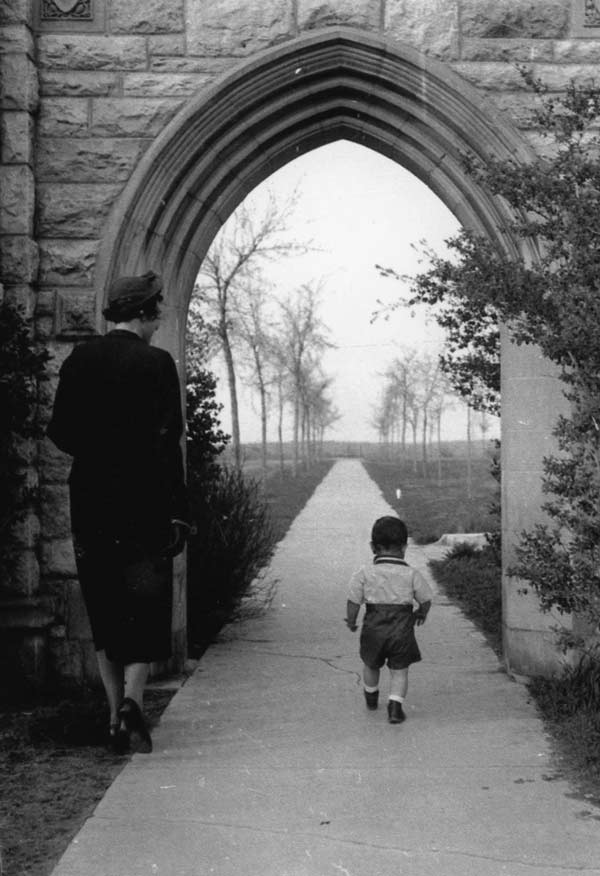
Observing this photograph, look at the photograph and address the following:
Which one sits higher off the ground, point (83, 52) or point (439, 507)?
point (83, 52)

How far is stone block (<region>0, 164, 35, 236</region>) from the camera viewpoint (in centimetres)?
598

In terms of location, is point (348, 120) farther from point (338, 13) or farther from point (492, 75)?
point (492, 75)

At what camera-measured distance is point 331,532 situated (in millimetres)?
15156

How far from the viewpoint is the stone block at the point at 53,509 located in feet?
19.9

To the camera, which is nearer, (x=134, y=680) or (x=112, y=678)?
(x=134, y=680)

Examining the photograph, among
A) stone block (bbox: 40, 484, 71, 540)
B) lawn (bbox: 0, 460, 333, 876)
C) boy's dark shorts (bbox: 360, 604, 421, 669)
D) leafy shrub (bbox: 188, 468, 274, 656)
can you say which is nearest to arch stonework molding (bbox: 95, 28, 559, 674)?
stone block (bbox: 40, 484, 71, 540)

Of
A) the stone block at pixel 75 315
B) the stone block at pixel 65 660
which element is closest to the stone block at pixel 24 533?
the stone block at pixel 65 660

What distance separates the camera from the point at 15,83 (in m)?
5.97

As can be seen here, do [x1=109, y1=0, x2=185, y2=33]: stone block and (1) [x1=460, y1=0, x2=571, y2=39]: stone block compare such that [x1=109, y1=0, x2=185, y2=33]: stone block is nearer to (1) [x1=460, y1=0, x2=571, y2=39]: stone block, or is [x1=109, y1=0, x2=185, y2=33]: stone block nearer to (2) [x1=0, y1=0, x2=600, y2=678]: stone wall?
(2) [x1=0, y1=0, x2=600, y2=678]: stone wall

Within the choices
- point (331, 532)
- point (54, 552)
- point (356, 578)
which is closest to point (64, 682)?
point (54, 552)

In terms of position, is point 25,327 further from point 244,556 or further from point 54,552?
point 244,556

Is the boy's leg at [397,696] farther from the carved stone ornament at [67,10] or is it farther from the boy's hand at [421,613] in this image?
the carved stone ornament at [67,10]

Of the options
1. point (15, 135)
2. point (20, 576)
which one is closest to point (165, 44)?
point (15, 135)

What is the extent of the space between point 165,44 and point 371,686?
3.70 metres
